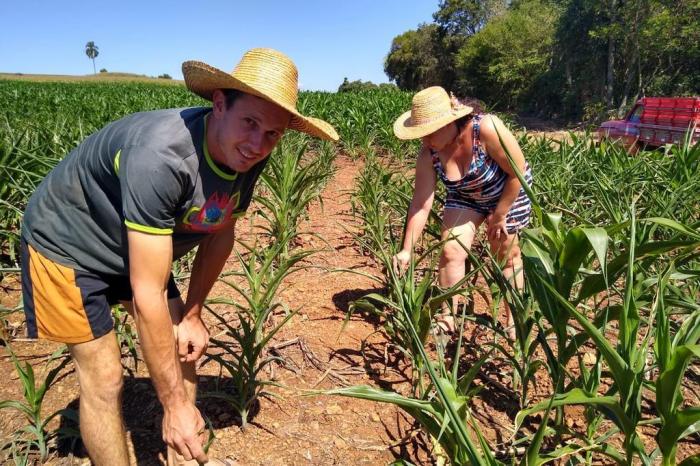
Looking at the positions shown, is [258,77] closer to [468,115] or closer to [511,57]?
[468,115]

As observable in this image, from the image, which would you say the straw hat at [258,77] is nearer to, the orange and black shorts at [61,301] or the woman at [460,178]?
the orange and black shorts at [61,301]

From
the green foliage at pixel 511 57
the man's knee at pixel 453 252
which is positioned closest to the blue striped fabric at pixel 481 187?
the man's knee at pixel 453 252

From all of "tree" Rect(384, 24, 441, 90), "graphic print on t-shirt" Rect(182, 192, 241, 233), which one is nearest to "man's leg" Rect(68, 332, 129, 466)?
"graphic print on t-shirt" Rect(182, 192, 241, 233)

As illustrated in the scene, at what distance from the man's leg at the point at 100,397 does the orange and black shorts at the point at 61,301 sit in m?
0.05

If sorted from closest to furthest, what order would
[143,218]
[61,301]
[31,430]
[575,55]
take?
[143,218] → [61,301] → [31,430] → [575,55]

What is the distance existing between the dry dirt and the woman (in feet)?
1.27

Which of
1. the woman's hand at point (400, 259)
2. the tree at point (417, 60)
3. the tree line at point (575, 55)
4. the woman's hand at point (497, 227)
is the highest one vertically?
the tree at point (417, 60)

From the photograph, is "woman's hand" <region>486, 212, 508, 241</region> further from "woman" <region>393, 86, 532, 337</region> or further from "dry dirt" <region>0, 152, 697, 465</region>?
"dry dirt" <region>0, 152, 697, 465</region>

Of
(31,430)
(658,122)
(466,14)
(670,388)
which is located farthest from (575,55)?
(31,430)

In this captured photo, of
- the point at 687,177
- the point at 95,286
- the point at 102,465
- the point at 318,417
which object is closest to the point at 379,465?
the point at 318,417

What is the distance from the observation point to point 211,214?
1454 mm

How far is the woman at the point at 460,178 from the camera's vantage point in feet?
6.90

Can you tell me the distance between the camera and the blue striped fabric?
7.22 feet

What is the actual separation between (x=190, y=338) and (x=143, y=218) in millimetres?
650
